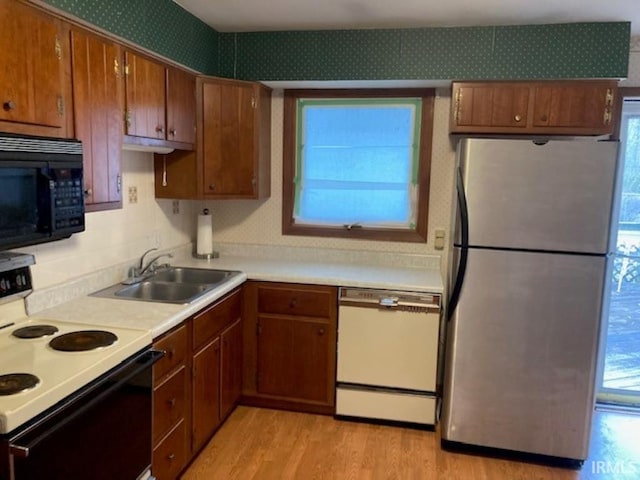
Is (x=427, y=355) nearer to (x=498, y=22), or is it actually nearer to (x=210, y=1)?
(x=498, y=22)

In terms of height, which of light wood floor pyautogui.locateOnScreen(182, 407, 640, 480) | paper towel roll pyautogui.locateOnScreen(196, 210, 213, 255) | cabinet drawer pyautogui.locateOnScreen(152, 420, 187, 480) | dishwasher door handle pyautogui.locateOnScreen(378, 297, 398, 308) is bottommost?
light wood floor pyautogui.locateOnScreen(182, 407, 640, 480)

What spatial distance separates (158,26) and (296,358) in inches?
78.2

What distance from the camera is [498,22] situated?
9.36 ft

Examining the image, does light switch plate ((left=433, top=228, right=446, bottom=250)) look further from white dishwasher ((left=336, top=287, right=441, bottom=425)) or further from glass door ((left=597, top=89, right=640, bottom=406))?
glass door ((left=597, top=89, right=640, bottom=406))

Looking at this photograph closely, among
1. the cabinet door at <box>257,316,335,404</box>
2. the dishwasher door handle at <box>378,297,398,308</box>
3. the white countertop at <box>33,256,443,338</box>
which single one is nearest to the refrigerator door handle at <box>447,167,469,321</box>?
the white countertop at <box>33,256,443,338</box>

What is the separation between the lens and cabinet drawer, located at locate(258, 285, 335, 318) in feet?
9.88

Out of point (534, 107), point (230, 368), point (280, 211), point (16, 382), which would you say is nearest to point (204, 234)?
point (280, 211)

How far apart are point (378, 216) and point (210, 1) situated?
1669 mm

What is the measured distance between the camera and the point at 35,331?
6.31 ft

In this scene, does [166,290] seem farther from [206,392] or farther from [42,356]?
[42,356]

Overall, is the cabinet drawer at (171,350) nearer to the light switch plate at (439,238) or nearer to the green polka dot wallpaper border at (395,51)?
the green polka dot wallpaper border at (395,51)

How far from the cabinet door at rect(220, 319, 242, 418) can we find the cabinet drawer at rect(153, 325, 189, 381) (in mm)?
458

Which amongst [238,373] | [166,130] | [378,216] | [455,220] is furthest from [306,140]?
[238,373]

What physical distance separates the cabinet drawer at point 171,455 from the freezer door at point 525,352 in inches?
55.2
